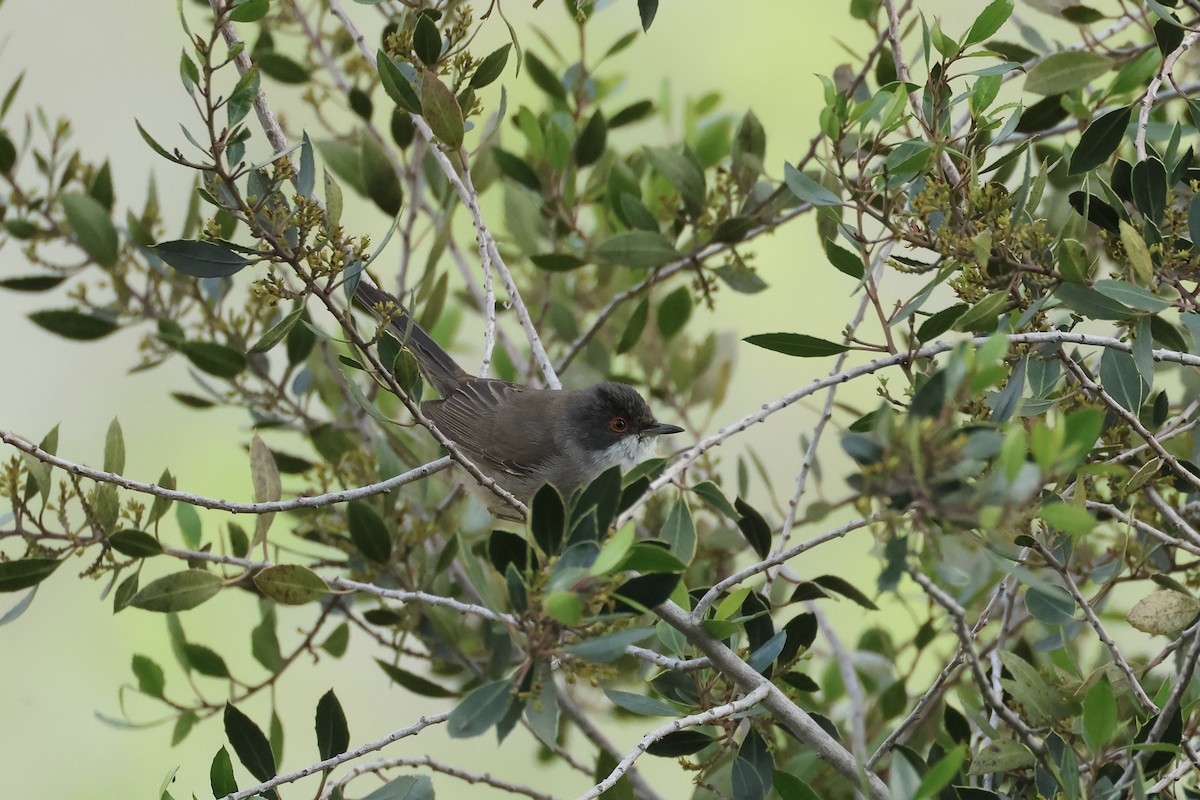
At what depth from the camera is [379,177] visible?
145 inches

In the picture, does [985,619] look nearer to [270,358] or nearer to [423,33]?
[423,33]

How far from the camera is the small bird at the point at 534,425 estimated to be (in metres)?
4.55

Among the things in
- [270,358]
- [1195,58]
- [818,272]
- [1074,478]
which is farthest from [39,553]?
[818,272]

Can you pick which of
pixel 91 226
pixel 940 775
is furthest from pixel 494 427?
pixel 940 775

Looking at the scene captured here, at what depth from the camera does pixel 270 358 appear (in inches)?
158

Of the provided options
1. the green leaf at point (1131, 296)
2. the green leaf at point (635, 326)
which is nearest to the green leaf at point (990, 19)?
the green leaf at point (1131, 296)

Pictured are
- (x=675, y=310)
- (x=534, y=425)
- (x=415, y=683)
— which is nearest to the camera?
(x=415, y=683)

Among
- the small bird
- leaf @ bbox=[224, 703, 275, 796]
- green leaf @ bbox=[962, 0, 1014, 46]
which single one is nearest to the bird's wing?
the small bird

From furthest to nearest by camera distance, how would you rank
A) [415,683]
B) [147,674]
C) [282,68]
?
1. [282,68]
2. [415,683]
3. [147,674]

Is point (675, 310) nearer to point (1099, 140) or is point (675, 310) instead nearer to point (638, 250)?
point (638, 250)

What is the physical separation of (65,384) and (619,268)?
5.15 metres

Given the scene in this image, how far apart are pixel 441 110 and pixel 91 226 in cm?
163

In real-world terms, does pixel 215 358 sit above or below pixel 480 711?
above

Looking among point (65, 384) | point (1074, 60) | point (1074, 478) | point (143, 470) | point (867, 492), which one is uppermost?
point (65, 384)
